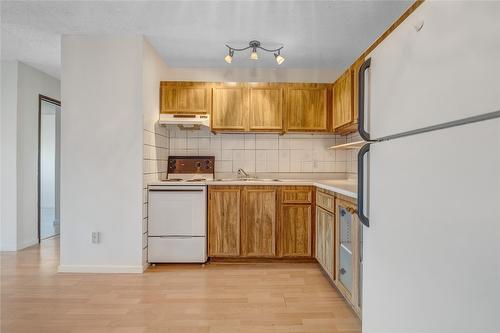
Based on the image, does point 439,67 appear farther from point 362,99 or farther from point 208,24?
point 208,24

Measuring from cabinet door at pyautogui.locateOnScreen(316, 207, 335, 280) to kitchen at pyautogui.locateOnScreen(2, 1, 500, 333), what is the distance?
1.2 inches

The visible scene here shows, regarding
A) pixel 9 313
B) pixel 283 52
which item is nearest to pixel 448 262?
pixel 9 313

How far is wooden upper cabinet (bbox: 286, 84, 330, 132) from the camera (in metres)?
3.70

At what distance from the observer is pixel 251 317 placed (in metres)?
2.10

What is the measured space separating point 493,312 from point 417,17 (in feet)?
2.95

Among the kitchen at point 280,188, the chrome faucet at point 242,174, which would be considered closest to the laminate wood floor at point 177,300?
the kitchen at point 280,188

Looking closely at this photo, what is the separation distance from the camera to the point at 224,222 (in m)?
3.31

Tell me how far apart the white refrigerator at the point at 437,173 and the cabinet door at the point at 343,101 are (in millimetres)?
1683

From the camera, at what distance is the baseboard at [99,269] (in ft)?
9.80

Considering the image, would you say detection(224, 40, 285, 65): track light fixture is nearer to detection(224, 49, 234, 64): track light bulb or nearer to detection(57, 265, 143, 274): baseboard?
detection(224, 49, 234, 64): track light bulb

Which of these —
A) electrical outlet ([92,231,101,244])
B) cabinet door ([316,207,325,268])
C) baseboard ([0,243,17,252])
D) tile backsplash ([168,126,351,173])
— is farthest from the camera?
tile backsplash ([168,126,351,173])

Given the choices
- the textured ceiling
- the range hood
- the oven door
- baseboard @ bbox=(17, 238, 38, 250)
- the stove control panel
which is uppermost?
the textured ceiling

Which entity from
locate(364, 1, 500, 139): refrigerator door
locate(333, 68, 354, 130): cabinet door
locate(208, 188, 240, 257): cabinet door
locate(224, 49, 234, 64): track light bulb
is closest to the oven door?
locate(208, 188, 240, 257): cabinet door

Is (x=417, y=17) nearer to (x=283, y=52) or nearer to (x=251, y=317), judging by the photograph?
(x=251, y=317)
